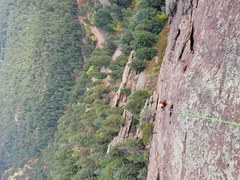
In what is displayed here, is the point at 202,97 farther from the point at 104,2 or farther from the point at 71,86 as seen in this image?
the point at 71,86

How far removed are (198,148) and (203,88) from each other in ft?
8.15

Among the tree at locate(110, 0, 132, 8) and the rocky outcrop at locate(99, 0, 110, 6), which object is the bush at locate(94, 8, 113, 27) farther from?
the tree at locate(110, 0, 132, 8)

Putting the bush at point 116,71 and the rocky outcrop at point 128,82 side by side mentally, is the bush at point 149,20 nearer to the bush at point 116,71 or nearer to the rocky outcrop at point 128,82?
the rocky outcrop at point 128,82

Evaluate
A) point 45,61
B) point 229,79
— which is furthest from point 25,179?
point 229,79

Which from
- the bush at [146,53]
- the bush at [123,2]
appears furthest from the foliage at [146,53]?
the bush at [123,2]

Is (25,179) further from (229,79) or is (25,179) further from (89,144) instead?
(229,79)

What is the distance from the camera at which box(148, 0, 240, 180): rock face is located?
31.7 feet

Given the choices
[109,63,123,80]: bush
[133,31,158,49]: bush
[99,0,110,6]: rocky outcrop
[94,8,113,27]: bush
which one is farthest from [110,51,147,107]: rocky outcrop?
[99,0,110,6]: rocky outcrop

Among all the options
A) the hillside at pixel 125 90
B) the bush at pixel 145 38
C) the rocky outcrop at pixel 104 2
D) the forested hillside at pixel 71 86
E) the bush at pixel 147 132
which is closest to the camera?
the hillside at pixel 125 90

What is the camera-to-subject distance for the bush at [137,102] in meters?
22.3

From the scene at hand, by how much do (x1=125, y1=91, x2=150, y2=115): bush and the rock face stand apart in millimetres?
5732

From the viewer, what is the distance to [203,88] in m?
11.5

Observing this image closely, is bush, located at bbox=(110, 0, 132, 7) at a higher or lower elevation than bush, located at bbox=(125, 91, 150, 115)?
higher

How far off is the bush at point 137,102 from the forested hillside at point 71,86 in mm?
83
